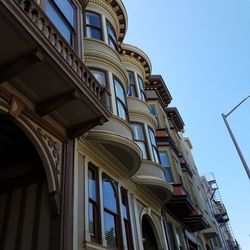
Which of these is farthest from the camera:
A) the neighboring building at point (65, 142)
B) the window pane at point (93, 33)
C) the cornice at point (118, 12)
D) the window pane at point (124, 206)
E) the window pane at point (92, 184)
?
the cornice at point (118, 12)

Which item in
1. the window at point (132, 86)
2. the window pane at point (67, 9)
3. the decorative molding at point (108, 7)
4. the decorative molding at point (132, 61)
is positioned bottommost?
the window pane at point (67, 9)

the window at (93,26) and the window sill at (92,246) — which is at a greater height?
the window at (93,26)

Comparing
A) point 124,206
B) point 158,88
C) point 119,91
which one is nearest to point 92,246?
point 124,206

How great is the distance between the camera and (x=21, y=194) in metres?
8.23

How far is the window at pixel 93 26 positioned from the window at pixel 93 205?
5.98 m

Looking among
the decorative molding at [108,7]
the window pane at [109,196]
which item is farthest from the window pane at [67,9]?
the window pane at [109,196]

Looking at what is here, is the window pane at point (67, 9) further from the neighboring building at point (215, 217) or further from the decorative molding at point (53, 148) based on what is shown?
the neighboring building at point (215, 217)

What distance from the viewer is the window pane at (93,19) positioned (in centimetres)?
1299

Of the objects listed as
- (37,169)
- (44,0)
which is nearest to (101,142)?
(37,169)

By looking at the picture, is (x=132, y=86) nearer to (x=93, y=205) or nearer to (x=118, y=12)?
(x=118, y=12)

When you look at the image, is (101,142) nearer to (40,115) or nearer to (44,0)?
(40,115)

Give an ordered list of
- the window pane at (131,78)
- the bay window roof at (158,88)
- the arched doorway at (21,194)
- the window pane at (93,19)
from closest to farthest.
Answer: the arched doorway at (21,194)
the window pane at (93,19)
the window pane at (131,78)
the bay window roof at (158,88)

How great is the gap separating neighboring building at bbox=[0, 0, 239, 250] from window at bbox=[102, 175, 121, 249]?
32 millimetres

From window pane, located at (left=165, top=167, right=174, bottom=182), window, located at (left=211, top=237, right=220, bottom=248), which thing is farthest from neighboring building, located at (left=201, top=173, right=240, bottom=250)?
window pane, located at (left=165, top=167, right=174, bottom=182)
